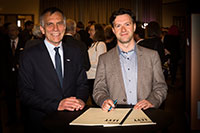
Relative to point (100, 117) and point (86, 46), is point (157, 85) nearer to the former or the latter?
point (100, 117)

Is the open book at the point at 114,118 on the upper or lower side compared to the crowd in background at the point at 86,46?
lower

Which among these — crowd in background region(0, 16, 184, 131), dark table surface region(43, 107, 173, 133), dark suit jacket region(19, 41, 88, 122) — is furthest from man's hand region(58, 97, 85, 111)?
crowd in background region(0, 16, 184, 131)

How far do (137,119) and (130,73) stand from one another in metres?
0.73

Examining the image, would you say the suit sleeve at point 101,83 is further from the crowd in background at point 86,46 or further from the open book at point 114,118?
the crowd in background at point 86,46

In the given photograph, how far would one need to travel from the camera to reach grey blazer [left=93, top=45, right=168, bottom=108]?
8.31ft

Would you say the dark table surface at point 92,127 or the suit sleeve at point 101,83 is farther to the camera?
the suit sleeve at point 101,83

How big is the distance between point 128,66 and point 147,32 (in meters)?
2.43

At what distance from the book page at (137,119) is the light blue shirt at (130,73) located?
501 millimetres

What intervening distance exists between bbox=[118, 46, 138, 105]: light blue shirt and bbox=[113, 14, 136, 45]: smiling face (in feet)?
0.43

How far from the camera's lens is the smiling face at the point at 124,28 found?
248 centimetres

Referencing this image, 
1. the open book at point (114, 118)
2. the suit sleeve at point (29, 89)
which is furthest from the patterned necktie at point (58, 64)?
the open book at point (114, 118)

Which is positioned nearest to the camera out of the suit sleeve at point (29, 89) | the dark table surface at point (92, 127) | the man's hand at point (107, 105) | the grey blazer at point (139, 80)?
the dark table surface at point (92, 127)

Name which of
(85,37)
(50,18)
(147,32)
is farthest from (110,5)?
(50,18)

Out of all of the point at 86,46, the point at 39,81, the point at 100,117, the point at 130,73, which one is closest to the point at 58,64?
the point at 39,81
